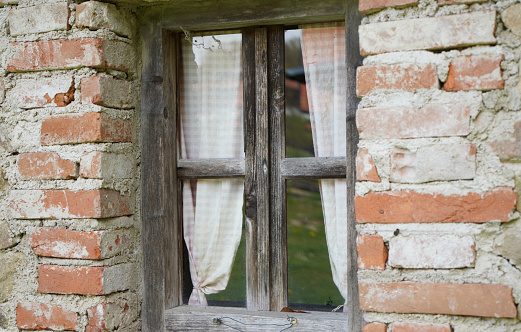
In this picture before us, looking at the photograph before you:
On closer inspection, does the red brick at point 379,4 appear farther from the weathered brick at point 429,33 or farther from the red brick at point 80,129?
the red brick at point 80,129

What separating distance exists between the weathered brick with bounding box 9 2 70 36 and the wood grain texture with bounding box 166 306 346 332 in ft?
3.87

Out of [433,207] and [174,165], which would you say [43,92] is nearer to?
[174,165]

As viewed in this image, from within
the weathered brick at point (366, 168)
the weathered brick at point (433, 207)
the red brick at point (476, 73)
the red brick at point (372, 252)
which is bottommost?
the red brick at point (372, 252)

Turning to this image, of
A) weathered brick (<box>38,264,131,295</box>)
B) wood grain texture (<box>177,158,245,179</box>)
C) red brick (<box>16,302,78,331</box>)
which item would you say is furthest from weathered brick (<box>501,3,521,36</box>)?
red brick (<box>16,302,78,331</box>)

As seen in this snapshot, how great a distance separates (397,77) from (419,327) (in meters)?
0.74

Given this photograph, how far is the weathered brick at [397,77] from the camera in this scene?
161 cm

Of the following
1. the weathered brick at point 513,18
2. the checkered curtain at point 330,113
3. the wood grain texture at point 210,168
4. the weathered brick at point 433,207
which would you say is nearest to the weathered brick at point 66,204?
the wood grain texture at point 210,168

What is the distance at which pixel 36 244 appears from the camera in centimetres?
204

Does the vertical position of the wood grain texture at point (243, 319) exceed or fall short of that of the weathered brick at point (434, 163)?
it falls short

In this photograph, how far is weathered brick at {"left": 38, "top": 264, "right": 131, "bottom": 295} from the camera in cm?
198

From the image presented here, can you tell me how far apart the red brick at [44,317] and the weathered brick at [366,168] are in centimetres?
116

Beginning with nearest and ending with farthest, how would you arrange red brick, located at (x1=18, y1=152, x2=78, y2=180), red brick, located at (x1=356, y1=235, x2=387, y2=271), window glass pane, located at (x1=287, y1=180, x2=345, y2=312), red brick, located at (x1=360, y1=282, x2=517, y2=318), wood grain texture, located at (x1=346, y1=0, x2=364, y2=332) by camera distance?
red brick, located at (x1=360, y1=282, x2=517, y2=318), red brick, located at (x1=356, y1=235, x2=387, y2=271), wood grain texture, located at (x1=346, y1=0, x2=364, y2=332), red brick, located at (x1=18, y1=152, x2=78, y2=180), window glass pane, located at (x1=287, y1=180, x2=345, y2=312)

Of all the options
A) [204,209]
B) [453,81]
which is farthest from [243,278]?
[453,81]

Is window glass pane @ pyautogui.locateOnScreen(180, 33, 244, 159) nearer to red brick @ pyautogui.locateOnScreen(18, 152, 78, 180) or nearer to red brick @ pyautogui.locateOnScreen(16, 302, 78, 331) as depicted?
red brick @ pyautogui.locateOnScreen(18, 152, 78, 180)
